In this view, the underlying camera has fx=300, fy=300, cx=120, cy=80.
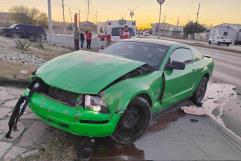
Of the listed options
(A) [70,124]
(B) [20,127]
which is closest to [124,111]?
(A) [70,124]

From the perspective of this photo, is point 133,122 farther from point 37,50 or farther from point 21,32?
point 21,32

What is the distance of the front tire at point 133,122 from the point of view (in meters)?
4.34

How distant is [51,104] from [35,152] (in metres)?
0.66

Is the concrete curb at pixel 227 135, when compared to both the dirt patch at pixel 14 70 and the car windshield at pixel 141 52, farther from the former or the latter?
the dirt patch at pixel 14 70

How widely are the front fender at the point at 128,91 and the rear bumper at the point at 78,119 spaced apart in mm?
152

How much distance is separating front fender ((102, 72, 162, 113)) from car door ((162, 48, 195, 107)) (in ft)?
1.55

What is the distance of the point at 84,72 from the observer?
4336 millimetres

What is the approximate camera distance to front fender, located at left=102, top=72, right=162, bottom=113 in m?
4.00

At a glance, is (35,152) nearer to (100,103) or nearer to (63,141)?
(63,141)

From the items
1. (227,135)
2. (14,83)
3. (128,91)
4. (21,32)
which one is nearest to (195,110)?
(227,135)

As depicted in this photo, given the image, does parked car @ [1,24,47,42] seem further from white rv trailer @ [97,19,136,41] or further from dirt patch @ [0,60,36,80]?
dirt patch @ [0,60,36,80]

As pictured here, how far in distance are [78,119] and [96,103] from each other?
1.04 ft

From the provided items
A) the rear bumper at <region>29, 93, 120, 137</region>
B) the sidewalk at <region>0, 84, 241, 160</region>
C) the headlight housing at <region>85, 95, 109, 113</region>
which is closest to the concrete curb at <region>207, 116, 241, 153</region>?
the sidewalk at <region>0, 84, 241, 160</region>

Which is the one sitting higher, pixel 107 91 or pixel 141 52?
pixel 141 52
